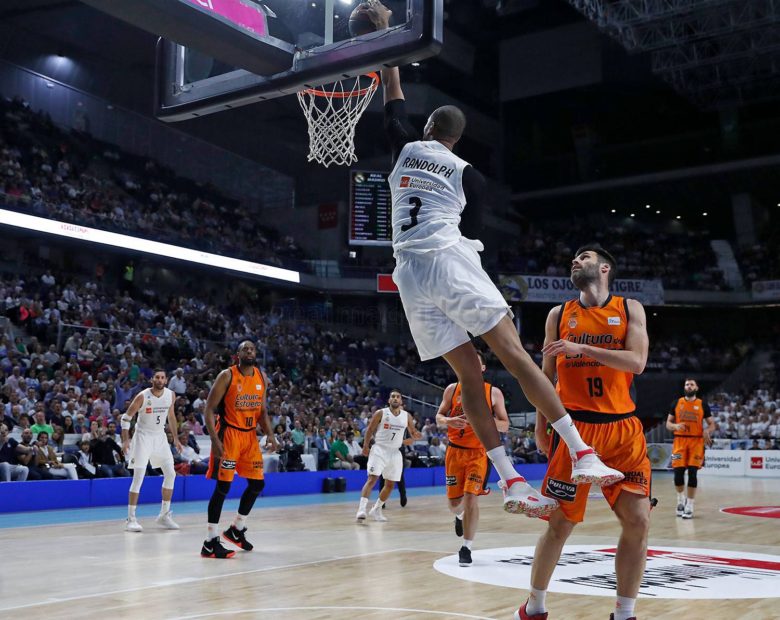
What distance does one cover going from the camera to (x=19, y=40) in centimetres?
2502

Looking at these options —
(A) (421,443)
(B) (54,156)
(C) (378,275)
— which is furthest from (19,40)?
(A) (421,443)

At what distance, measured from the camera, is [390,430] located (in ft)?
43.1

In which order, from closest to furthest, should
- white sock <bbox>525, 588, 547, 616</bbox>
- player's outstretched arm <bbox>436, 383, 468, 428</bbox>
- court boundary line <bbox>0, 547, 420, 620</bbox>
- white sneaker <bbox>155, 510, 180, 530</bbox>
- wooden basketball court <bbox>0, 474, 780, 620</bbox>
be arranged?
white sock <bbox>525, 588, 547, 616</bbox> < wooden basketball court <bbox>0, 474, 780, 620</bbox> < court boundary line <bbox>0, 547, 420, 620</bbox> < player's outstretched arm <bbox>436, 383, 468, 428</bbox> < white sneaker <bbox>155, 510, 180, 530</bbox>

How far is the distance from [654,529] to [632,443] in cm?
727

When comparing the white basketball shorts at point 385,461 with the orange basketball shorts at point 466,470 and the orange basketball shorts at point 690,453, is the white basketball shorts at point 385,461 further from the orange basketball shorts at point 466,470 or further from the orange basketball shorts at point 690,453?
the orange basketball shorts at point 466,470

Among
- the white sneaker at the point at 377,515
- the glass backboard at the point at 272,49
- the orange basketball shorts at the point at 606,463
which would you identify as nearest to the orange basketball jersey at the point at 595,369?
the orange basketball shorts at the point at 606,463

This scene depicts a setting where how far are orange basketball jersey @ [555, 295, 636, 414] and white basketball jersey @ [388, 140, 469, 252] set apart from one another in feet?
3.61

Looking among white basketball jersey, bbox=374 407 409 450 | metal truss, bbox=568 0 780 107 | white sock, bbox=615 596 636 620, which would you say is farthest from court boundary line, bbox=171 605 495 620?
metal truss, bbox=568 0 780 107

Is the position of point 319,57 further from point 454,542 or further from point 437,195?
point 454,542

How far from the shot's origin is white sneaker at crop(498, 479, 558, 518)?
3.96 meters

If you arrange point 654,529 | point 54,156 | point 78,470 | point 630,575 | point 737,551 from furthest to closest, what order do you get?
point 54,156
point 78,470
point 654,529
point 737,551
point 630,575

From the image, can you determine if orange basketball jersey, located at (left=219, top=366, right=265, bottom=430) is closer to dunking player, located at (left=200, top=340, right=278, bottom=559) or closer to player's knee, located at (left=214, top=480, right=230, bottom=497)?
dunking player, located at (left=200, top=340, right=278, bottom=559)

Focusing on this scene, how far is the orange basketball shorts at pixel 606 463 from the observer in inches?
174

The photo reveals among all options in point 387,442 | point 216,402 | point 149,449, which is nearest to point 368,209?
point 387,442
